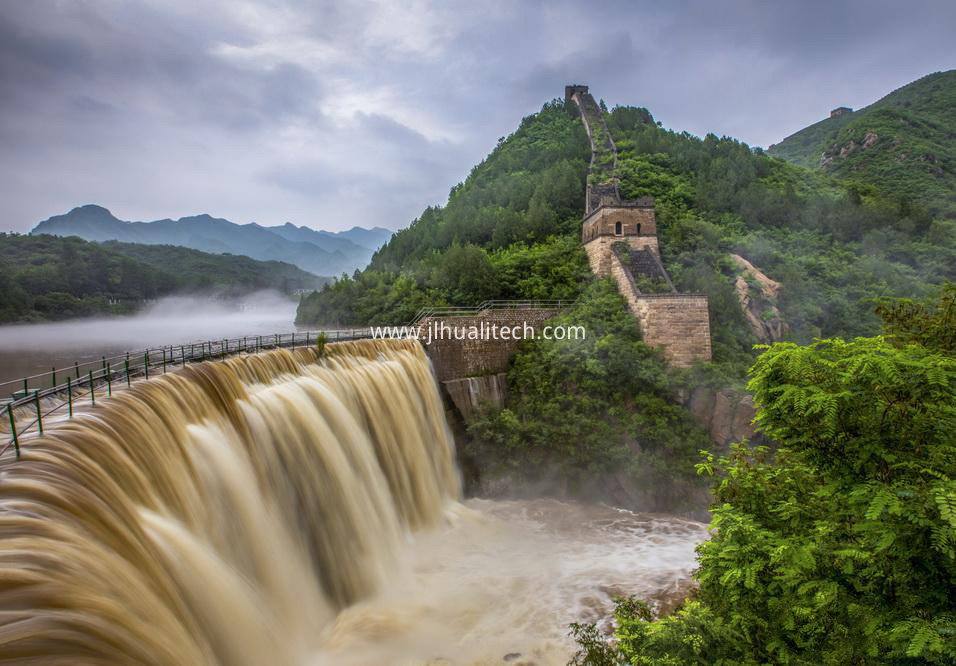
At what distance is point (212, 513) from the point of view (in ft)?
31.2

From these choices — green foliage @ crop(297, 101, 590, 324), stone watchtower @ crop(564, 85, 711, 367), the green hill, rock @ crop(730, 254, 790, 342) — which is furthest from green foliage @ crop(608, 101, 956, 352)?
the green hill

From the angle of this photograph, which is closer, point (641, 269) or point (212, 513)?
point (212, 513)

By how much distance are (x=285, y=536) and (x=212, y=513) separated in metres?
2.52

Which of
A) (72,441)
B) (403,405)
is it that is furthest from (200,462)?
(403,405)

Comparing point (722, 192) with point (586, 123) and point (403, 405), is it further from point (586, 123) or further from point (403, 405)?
point (403, 405)

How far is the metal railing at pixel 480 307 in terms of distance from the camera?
92.2ft

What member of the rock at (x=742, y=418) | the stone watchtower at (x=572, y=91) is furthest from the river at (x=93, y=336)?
the stone watchtower at (x=572, y=91)

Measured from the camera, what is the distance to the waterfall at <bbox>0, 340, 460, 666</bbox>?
5.07 meters

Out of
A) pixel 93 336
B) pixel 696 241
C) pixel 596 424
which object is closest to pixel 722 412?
pixel 596 424

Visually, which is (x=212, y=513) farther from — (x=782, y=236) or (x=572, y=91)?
(x=572, y=91)

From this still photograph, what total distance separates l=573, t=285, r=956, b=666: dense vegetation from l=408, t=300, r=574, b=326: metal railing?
69.2ft

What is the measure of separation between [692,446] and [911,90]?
386 ft

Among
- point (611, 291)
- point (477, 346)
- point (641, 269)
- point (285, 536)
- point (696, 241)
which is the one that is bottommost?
point (285, 536)

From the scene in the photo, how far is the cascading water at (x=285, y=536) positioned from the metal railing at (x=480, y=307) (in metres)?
5.35
